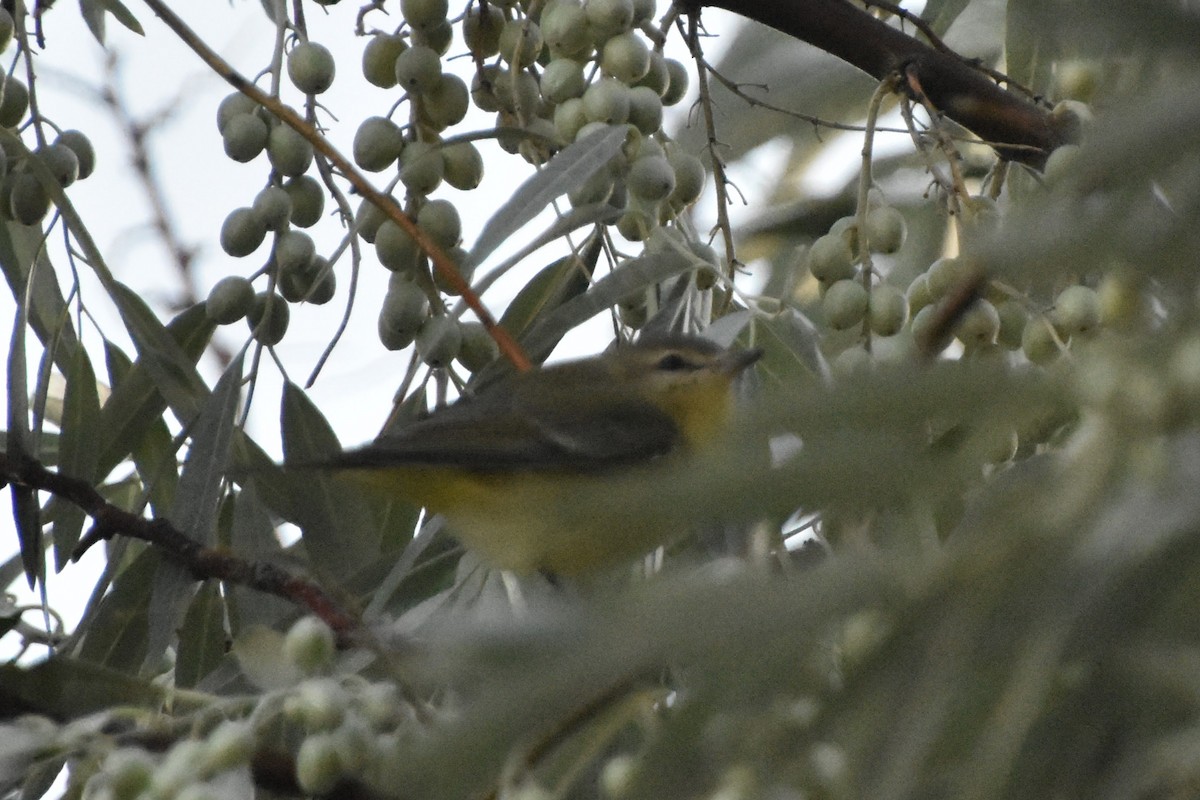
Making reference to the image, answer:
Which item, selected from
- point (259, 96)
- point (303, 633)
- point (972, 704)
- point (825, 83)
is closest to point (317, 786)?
point (303, 633)

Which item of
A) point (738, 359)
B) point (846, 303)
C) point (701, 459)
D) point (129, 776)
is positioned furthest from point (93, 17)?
point (701, 459)

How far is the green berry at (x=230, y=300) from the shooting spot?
1434mm

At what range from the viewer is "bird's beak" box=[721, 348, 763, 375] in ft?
4.94

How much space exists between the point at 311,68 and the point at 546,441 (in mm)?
500

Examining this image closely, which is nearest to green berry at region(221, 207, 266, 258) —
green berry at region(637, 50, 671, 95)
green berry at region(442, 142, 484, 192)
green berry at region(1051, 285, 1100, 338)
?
green berry at region(442, 142, 484, 192)

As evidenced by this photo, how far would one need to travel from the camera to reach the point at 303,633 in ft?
2.76

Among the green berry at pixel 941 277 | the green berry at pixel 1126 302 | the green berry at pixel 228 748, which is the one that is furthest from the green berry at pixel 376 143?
the green berry at pixel 1126 302

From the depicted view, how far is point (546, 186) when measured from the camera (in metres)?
1.29

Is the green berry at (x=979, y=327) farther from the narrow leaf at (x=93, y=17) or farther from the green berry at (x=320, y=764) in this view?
the narrow leaf at (x=93, y=17)

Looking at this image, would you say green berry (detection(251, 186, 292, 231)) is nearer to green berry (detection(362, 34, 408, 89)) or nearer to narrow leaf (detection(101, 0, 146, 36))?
green berry (detection(362, 34, 408, 89))

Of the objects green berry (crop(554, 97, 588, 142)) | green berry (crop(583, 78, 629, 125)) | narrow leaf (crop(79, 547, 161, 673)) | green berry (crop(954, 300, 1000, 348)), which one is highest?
green berry (crop(554, 97, 588, 142))

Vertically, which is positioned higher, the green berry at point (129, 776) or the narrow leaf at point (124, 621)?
the narrow leaf at point (124, 621)

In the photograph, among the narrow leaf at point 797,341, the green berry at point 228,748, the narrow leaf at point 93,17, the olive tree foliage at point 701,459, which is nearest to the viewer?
the olive tree foliage at point 701,459

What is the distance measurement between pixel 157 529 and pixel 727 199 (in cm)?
67
